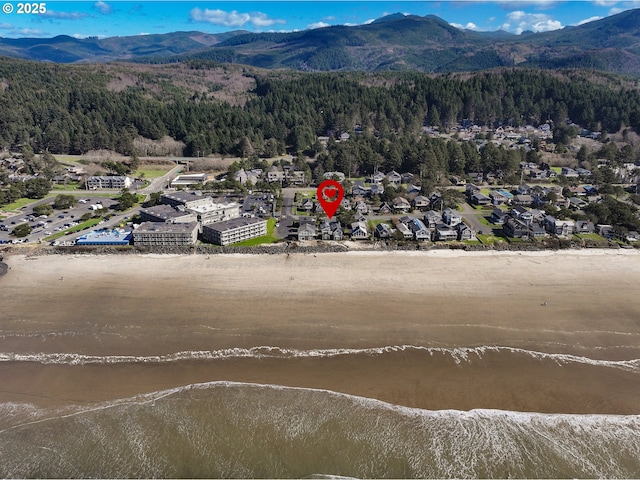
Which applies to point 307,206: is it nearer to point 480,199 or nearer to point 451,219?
point 451,219

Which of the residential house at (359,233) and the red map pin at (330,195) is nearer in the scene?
the residential house at (359,233)

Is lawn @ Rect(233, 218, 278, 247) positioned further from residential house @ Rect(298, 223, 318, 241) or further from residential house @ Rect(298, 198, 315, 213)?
residential house @ Rect(298, 198, 315, 213)

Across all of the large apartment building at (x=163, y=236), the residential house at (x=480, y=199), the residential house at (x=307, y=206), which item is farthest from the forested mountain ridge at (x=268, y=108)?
the large apartment building at (x=163, y=236)

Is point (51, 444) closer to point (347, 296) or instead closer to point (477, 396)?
point (347, 296)

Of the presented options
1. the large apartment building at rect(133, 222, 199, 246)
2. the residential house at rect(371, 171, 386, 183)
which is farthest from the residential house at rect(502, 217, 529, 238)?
the large apartment building at rect(133, 222, 199, 246)

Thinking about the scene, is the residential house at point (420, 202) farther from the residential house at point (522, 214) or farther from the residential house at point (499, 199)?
the residential house at point (522, 214)

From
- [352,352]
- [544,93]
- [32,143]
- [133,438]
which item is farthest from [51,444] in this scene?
[544,93]
